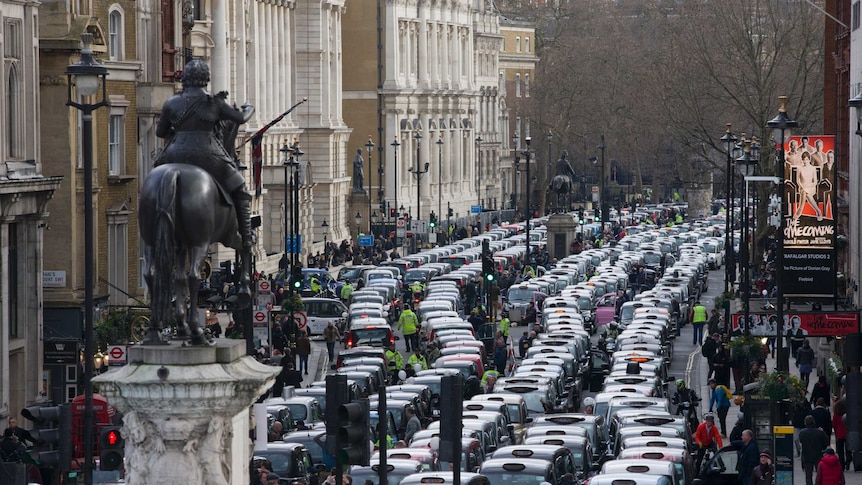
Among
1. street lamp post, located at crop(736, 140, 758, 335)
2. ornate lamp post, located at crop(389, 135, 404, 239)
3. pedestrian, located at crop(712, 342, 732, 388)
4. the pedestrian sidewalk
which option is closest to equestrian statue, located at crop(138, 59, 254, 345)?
the pedestrian sidewalk

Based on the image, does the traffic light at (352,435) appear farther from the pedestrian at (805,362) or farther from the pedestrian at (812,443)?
the pedestrian at (805,362)

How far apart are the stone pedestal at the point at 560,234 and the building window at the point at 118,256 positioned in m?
43.9

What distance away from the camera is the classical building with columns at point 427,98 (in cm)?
12662

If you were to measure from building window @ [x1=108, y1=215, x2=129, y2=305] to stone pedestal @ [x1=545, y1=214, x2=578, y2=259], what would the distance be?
43927 mm

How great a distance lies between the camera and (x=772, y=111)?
86062 mm

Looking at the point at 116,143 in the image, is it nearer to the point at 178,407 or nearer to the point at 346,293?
the point at 346,293

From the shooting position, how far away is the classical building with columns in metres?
127

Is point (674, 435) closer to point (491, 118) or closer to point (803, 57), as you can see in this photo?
point (803, 57)

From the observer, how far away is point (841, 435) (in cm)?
3328

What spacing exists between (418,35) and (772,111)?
168 feet

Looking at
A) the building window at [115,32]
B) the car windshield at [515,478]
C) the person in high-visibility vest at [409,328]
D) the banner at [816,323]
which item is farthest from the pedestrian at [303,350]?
the car windshield at [515,478]

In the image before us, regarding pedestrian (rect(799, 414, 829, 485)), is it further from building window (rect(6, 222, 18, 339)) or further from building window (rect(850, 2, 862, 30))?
building window (rect(850, 2, 862, 30))

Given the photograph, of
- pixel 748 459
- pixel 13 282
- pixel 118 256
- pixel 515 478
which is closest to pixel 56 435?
pixel 515 478

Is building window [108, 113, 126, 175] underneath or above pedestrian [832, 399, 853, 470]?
above
